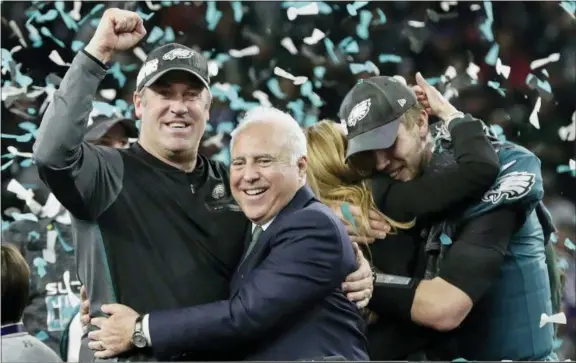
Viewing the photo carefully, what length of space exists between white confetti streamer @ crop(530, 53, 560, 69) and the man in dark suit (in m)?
1.43

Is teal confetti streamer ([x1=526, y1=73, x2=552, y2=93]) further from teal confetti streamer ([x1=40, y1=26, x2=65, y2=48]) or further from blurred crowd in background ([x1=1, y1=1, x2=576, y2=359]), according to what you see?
teal confetti streamer ([x1=40, y1=26, x2=65, y2=48])

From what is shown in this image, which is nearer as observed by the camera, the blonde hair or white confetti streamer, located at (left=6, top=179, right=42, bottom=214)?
the blonde hair

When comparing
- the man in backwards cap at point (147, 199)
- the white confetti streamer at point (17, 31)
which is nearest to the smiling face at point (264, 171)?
the man in backwards cap at point (147, 199)

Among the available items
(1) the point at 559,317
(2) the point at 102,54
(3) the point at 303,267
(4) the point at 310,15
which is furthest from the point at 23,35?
(1) the point at 559,317

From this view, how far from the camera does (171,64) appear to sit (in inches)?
74.4

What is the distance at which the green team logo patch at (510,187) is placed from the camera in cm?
206

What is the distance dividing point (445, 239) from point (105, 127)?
1083mm

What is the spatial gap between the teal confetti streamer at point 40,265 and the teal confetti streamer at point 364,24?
1271 mm

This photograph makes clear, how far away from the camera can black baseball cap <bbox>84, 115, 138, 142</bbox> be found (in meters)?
2.58

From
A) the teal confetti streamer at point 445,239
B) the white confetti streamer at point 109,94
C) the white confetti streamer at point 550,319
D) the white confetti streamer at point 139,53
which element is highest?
the white confetti streamer at point 139,53

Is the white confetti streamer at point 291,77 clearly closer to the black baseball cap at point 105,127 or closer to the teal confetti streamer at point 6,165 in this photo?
the black baseball cap at point 105,127

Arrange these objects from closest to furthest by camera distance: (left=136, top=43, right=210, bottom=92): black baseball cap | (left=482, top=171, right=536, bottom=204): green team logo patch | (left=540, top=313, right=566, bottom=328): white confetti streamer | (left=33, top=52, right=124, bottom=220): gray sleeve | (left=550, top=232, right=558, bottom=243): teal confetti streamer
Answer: (left=33, top=52, right=124, bottom=220): gray sleeve, (left=136, top=43, right=210, bottom=92): black baseball cap, (left=482, top=171, right=536, bottom=204): green team logo patch, (left=540, top=313, right=566, bottom=328): white confetti streamer, (left=550, top=232, right=558, bottom=243): teal confetti streamer

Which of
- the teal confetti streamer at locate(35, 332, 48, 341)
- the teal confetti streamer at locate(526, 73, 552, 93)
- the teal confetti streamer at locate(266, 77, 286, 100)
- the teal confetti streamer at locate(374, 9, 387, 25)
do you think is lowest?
the teal confetti streamer at locate(35, 332, 48, 341)

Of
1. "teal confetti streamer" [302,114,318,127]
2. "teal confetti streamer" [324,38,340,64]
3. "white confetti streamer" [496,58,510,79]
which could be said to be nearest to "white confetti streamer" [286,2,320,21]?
"teal confetti streamer" [324,38,340,64]
